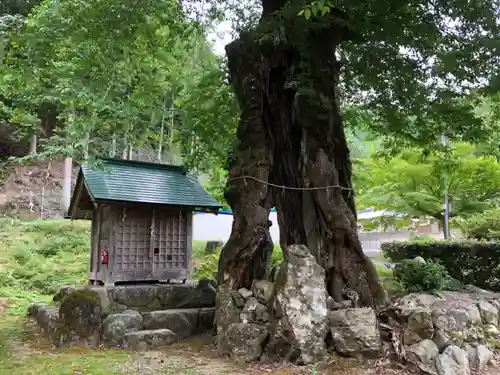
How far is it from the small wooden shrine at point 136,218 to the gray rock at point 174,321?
1.52 meters

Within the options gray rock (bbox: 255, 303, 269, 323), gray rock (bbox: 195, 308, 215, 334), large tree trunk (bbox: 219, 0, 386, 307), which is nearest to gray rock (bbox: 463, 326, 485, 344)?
large tree trunk (bbox: 219, 0, 386, 307)

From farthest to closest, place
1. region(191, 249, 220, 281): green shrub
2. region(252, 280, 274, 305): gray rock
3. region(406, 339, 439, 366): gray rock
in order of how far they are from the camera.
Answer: region(191, 249, 220, 281): green shrub
region(252, 280, 274, 305): gray rock
region(406, 339, 439, 366): gray rock

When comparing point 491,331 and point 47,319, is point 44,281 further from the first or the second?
point 491,331

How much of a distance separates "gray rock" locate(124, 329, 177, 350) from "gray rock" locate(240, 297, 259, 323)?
167 cm

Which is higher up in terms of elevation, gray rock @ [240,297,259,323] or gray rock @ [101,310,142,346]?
gray rock @ [240,297,259,323]

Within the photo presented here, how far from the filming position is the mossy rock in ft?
25.6

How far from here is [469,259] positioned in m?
10.9

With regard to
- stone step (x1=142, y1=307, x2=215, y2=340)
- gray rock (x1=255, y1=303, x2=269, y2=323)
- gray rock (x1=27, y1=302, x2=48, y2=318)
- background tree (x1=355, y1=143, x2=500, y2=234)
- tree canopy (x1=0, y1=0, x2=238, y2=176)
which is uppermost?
tree canopy (x1=0, y1=0, x2=238, y2=176)

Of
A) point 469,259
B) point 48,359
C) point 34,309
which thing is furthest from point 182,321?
point 469,259

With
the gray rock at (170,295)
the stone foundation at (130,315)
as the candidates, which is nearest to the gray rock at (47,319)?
the stone foundation at (130,315)

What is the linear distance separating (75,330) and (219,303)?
2607 millimetres

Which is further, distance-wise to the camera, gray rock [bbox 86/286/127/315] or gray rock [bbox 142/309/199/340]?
gray rock [bbox 142/309/199/340]

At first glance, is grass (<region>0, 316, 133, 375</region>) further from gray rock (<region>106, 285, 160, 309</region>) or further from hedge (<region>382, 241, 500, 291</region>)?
hedge (<region>382, 241, 500, 291</region>)

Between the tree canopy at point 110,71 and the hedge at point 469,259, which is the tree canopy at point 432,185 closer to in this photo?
the hedge at point 469,259
